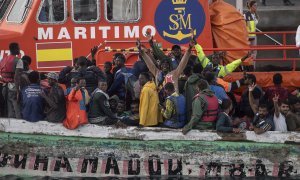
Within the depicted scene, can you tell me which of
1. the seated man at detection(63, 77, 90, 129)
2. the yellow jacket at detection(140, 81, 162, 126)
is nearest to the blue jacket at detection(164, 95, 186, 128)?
the yellow jacket at detection(140, 81, 162, 126)

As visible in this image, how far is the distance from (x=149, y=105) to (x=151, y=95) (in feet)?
0.54

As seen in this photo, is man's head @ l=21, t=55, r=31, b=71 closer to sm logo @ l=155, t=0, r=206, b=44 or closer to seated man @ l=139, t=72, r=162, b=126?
seated man @ l=139, t=72, r=162, b=126

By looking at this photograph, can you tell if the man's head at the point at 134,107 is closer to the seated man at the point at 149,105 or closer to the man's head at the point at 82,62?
the seated man at the point at 149,105

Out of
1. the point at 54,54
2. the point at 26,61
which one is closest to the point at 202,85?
the point at 54,54

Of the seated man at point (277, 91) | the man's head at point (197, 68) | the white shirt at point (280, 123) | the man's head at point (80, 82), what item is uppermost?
the man's head at point (197, 68)

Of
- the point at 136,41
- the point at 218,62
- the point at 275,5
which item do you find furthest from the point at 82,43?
the point at 275,5

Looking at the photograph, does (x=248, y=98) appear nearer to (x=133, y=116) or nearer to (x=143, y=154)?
(x=133, y=116)

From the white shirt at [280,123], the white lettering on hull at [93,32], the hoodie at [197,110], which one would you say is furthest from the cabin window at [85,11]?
the white shirt at [280,123]

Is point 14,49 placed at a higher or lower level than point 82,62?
higher

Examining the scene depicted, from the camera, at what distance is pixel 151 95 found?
15.9 meters

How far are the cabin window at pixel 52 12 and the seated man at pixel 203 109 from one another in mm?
2927

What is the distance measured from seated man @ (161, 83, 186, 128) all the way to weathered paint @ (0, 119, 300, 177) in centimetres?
A: 24

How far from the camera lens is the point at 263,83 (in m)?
17.1

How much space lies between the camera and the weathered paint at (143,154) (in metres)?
15.6
